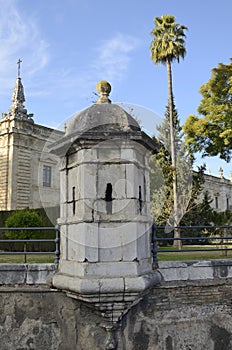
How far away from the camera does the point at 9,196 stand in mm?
22453

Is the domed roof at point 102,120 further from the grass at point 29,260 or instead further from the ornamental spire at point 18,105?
the ornamental spire at point 18,105

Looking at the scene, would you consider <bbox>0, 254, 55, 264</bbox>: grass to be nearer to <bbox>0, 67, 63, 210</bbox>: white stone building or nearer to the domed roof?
the domed roof

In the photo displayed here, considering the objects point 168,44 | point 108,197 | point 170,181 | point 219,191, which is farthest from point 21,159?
point 219,191

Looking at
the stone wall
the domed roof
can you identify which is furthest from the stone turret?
the stone wall

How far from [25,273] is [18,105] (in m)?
21.1

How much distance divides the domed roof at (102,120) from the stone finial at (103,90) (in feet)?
1.03

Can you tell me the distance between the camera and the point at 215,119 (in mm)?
16922

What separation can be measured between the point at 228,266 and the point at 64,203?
3350 mm

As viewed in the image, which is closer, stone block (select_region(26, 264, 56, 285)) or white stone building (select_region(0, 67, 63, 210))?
stone block (select_region(26, 264, 56, 285))

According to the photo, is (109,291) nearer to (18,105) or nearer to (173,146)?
(173,146)

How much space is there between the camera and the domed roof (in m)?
4.81

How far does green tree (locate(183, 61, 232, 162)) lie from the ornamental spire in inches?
502

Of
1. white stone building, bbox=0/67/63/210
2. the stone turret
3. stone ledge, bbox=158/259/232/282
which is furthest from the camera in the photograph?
white stone building, bbox=0/67/63/210

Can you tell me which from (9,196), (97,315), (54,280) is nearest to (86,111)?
(54,280)
